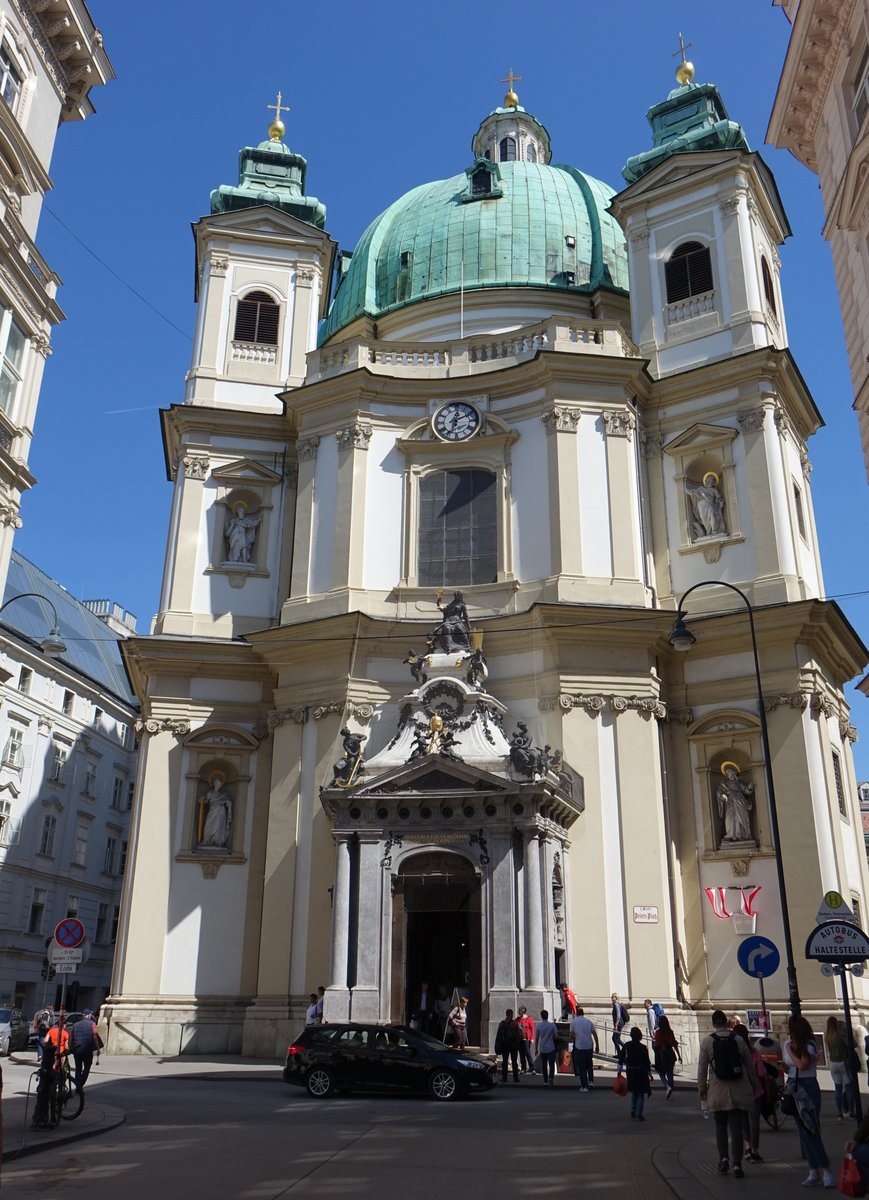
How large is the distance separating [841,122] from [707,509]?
12.7m

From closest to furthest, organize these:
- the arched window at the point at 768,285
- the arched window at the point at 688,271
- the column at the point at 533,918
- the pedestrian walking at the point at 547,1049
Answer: the pedestrian walking at the point at 547,1049
the column at the point at 533,918
the arched window at the point at 688,271
the arched window at the point at 768,285

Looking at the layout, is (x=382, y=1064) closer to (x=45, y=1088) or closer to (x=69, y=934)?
(x=69, y=934)

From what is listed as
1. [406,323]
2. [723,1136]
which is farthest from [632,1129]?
[406,323]

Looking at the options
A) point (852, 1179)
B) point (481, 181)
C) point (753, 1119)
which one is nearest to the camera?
point (852, 1179)

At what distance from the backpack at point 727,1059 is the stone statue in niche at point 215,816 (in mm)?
19847

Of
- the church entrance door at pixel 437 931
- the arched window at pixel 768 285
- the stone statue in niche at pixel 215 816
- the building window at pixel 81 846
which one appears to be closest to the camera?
the church entrance door at pixel 437 931

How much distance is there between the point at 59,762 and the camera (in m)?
48.7

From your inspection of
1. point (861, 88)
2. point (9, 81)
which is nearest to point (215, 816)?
point (9, 81)

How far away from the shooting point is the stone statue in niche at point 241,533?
32.2m

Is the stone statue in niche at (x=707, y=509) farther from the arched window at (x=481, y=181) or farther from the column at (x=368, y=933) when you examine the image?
the arched window at (x=481, y=181)

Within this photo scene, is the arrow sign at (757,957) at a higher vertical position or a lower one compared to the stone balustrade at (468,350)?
lower

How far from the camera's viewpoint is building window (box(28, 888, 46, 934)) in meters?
44.8

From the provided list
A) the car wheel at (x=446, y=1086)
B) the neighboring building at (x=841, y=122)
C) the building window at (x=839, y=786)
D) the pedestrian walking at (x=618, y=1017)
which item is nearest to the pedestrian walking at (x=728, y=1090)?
the car wheel at (x=446, y=1086)

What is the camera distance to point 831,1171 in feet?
34.0
